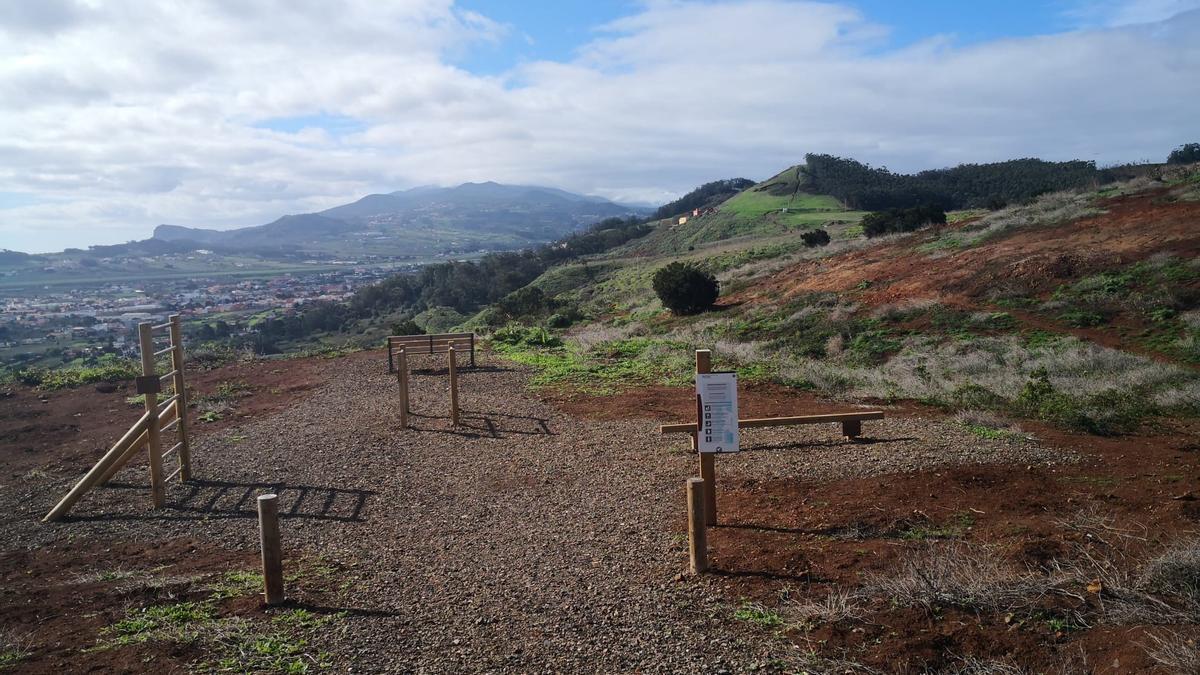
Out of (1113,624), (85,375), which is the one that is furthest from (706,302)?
(1113,624)

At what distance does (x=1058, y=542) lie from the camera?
539 centimetres

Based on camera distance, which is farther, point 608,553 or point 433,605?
point 608,553

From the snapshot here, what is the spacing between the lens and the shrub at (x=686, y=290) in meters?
23.5

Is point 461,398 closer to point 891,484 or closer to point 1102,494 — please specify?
point 891,484

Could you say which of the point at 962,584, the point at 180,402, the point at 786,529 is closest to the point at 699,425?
the point at 786,529

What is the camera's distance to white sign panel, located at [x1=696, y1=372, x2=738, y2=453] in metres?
6.02

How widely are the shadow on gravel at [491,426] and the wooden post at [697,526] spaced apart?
5.43 metres

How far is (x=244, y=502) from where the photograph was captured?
8.20m

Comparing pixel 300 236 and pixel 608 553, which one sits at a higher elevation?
pixel 300 236

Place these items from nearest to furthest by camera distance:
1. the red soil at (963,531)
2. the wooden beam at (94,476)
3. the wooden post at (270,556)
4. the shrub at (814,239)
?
1. the red soil at (963,531)
2. the wooden post at (270,556)
3. the wooden beam at (94,476)
4. the shrub at (814,239)

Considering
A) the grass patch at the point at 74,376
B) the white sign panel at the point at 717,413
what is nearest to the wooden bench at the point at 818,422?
the white sign panel at the point at 717,413

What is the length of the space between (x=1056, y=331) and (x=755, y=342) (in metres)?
6.15

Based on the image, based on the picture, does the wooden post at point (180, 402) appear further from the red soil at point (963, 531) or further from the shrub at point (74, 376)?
the shrub at point (74, 376)

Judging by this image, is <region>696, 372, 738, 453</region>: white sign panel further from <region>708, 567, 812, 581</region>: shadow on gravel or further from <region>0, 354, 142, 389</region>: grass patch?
<region>0, 354, 142, 389</region>: grass patch
